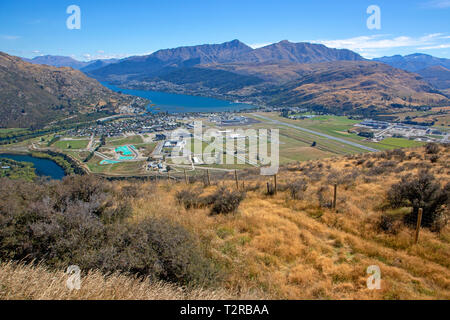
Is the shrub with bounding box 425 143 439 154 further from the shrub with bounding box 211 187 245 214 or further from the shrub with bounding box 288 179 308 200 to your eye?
the shrub with bounding box 211 187 245 214

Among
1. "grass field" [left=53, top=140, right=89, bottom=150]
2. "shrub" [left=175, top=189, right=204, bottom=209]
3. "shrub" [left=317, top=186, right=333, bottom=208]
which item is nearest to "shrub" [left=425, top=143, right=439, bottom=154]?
"shrub" [left=317, top=186, right=333, bottom=208]

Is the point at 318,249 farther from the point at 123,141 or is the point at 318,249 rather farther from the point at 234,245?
the point at 123,141

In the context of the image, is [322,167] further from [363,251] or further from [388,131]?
[388,131]

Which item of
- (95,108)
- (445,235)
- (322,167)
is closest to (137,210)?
(445,235)

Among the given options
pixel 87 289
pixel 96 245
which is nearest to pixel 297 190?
pixel 96 245

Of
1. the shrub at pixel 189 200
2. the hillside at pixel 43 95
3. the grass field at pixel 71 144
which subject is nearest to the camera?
the shrub at pixel 189 200

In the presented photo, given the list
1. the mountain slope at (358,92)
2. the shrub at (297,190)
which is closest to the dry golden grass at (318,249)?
the shrub at (297,190)

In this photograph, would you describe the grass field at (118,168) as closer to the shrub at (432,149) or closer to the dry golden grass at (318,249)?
the dry golden grass at (318,249)
